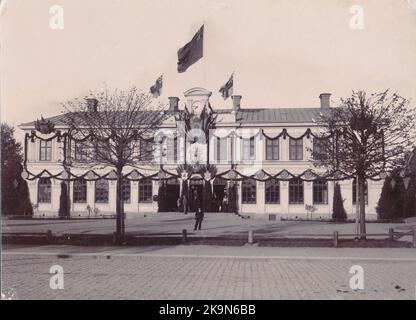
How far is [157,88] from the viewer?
53.2 ft

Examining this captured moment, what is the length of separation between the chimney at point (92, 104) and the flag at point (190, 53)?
3.87 m

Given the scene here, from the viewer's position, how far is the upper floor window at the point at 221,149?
2812 cm

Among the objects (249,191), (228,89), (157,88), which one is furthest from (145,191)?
(157,88)

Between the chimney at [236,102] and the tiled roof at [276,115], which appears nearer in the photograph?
the tiled roof at [276,115]

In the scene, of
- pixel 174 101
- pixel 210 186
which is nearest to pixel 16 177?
pixel 174 101

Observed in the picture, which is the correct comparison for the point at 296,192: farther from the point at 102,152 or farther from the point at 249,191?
the point at 102,152

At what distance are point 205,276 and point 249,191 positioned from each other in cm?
2057

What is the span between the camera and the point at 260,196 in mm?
30453

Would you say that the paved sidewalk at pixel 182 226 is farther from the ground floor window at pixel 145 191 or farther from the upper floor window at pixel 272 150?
the upper floor window at pixel 272 150

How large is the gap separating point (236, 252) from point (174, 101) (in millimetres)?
14374

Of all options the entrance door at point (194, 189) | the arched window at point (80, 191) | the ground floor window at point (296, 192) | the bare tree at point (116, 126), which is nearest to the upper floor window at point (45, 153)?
the arched window at point (80, 191)
